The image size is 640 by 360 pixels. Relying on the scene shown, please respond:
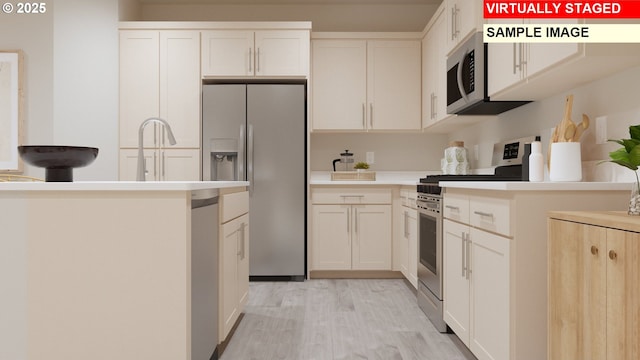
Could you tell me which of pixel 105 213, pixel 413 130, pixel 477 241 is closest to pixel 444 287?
pixel 477 241

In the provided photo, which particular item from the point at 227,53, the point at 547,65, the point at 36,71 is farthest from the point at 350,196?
the point at 36,71

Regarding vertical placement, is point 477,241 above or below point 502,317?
above

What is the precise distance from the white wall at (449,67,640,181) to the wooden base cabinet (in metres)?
0.76

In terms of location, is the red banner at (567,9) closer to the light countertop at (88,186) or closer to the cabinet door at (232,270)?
the light countertop at (88,186)

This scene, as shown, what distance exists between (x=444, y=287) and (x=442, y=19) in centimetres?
221

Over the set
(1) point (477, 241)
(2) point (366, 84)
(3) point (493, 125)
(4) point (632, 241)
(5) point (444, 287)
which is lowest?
(5) point (444, 287)

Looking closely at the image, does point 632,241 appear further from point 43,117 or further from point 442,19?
point 43,117

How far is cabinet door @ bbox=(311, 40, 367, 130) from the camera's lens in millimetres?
4469

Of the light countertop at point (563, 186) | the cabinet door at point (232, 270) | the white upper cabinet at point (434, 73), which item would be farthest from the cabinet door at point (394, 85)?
the light countertop at point (563, 186)

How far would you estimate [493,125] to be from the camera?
365 cm

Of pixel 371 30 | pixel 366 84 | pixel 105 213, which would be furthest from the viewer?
pixel 371 30

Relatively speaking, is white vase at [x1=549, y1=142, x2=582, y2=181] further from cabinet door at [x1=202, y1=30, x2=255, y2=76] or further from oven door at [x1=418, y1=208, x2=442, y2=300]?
cabinet door at [x1=202, y1=30, x2=255, y2=76]

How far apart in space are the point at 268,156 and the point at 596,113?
2644mm

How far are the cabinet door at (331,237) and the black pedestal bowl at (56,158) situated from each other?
2.54m
